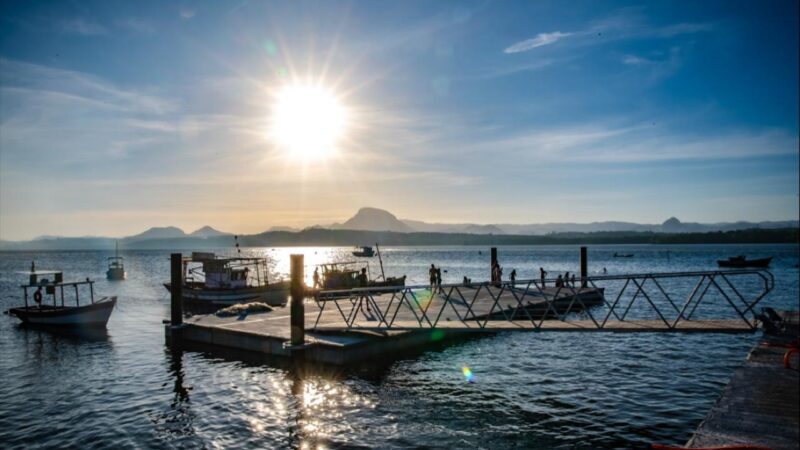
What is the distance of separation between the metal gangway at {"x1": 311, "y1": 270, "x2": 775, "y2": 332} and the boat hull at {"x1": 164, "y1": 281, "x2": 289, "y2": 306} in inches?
550

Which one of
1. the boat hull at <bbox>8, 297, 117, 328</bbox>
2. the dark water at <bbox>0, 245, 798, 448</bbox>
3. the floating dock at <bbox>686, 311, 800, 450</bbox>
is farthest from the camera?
the boat hull at <bbox>8, 297, 117, 328</bbox>

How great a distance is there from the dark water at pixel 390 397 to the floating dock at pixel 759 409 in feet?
7.05

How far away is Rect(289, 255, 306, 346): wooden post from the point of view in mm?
20812

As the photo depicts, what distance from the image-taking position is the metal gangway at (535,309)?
16.3m

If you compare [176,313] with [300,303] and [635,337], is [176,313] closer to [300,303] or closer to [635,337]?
[300,303]

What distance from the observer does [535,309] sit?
3222 cm

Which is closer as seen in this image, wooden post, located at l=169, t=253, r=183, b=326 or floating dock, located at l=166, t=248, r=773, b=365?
floating dock, located at l=166, t=248, r=773, b=365

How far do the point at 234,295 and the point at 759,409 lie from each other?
4222 centimetres

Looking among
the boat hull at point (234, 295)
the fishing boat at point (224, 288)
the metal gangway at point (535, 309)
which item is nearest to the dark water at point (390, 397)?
the metal gangway at point (535, 309)

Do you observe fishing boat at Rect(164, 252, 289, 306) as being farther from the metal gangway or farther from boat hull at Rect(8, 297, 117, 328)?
the metal gangway

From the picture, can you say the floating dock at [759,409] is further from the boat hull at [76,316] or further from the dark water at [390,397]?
the boat hull at [76,316]

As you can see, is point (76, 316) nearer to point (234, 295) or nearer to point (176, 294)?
point (176, 294)

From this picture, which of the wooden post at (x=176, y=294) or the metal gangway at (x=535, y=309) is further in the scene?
the wooden post at (x=176, y=294)

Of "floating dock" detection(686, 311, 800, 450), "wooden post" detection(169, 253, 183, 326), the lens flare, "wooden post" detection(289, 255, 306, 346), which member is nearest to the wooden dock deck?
"wooden post" detection(289, 255, 306, 346)
